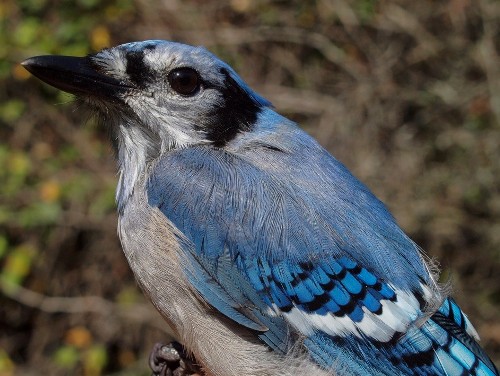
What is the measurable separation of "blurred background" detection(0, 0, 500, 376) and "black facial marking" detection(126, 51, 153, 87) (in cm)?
233

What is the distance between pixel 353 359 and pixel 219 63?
0.98 meters

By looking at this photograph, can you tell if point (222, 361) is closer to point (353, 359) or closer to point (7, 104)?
point (353, 359)

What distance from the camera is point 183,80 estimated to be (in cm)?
219

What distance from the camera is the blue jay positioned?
197 centimetres

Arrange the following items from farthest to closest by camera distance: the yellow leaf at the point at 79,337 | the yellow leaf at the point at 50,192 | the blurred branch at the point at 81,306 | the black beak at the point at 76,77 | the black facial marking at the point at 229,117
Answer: the yellow leaf at the point at 79,337, the blurred branch at the point at 81,306, the yellow leaf at the point at 50,192, the black facial marking at the point at 229,117, the black beak at the point at 76,77

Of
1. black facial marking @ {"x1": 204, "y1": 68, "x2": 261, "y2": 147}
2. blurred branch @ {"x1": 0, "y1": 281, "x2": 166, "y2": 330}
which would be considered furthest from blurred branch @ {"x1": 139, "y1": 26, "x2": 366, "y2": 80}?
black facial marking @ {"x1": 204, "y1": 68, "x2": 261, "y2": 147}

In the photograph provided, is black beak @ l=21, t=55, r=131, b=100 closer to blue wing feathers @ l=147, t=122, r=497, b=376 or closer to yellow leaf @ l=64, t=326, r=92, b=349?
blue wing feathers @ l=147, t=122, r=497, b=376

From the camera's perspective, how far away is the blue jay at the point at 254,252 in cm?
197

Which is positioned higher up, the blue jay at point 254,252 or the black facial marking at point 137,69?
the black facial marking at point 137,69

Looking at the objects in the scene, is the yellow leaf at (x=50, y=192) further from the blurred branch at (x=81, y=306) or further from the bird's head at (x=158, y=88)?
the bird's head at (x=158, y=88)

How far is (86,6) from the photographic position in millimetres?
4648

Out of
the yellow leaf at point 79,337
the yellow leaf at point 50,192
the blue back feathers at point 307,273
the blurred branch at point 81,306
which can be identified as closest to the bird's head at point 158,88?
the blue back feathers at point 307,273

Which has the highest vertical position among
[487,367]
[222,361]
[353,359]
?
[487,367]

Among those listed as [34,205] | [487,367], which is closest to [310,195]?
[487,367]
